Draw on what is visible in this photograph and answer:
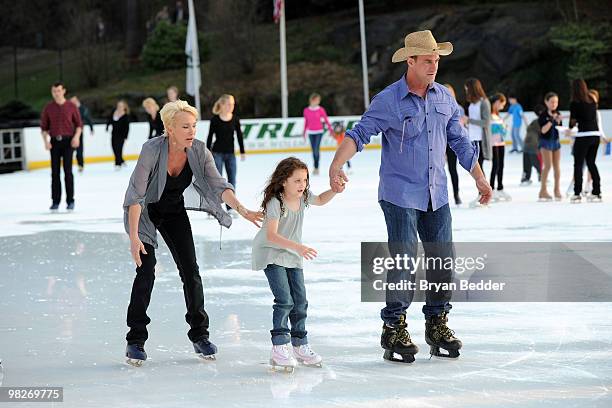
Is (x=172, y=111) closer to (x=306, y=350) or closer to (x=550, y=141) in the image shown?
(x=306, y=350)

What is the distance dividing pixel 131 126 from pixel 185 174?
23.4 m

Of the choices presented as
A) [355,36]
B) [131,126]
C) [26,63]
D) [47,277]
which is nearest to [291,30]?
[355,36]

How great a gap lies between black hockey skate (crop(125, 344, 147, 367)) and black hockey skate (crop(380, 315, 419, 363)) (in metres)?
1.18

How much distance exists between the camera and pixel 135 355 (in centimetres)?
641

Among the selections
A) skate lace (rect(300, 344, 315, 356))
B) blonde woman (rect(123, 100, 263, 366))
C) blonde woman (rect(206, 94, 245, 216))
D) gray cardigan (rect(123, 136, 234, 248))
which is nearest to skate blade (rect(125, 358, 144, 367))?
blonde woman (rect(123, 100, 263, 366))

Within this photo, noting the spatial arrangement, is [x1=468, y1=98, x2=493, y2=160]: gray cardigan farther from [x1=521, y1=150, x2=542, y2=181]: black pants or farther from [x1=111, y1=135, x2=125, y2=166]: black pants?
[x1=111, y1=135, x2=125, y2=166]: black pants

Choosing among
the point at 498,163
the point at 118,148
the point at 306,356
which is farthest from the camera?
the point at 118,148

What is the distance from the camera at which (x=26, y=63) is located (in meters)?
60.0

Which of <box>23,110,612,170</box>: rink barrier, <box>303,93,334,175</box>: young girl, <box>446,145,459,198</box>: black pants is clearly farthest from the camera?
<box>23,110,612,170</box>: rink barrier

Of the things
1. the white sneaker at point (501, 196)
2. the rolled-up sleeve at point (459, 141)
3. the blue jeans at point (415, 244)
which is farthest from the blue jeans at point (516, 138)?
the blue jeans at point (415, 244)

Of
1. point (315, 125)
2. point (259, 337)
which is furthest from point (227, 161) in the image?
point (315, 125)

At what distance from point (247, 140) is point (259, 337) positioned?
2394 cm

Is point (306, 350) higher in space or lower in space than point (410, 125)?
lower

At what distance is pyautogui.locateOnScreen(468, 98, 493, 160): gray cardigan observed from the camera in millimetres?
15391
